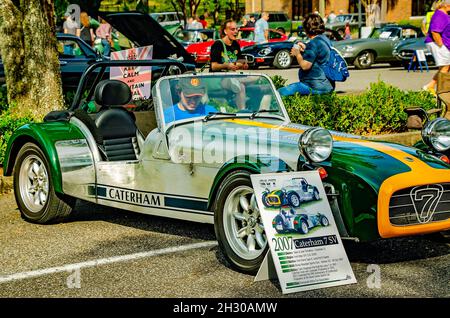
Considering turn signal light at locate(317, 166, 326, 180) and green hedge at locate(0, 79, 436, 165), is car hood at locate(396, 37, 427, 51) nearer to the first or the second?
green hedge at locate(0, 79, 436, 165)

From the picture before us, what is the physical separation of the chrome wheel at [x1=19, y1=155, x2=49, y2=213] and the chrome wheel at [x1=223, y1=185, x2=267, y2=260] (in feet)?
7.60

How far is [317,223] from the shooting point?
510cm

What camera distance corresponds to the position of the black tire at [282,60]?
2534cm

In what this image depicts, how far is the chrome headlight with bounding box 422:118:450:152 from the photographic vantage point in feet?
20.0

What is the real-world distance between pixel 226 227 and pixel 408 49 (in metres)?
18.9

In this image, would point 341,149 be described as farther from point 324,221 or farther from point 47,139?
point 47,139

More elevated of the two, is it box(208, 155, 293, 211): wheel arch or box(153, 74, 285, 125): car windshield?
box(153, 74, 285, 125): car windshield

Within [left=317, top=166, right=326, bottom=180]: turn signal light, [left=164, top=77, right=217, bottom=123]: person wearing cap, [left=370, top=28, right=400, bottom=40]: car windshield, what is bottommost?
[left=370, top=28, right=400, bottom=40]: car windshield

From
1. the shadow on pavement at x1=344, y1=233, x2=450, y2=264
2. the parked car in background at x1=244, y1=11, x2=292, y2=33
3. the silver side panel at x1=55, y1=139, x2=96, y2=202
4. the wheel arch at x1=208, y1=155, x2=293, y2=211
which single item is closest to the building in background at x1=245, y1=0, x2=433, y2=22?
the parked car in background at x1=244, y1=11, x2=292, y2=33

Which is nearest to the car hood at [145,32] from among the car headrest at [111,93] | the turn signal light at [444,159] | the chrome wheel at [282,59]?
the car headrest at [111,93]

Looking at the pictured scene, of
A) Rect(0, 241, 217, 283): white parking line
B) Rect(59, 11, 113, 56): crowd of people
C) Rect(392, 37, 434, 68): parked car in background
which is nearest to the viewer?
Rect(0, 241, 217, 283): white parking line

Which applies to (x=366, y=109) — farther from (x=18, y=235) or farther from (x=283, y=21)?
(x=283, y=21)

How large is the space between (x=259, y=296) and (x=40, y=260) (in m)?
1.92

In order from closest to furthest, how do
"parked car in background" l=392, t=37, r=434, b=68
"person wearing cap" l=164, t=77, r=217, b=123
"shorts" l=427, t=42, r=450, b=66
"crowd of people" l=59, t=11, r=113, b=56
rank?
"person wearing cap" l=164, t=77, r=217, b=123, "shorts" l=427, t=42, r=450, b=66, "crowd of people" l=59, t=11, r=113, b=56, "parked car in background" l=392, t=37, r=434, b=68
